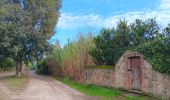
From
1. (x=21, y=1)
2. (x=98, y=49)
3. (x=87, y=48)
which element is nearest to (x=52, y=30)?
(x=21, y=1)

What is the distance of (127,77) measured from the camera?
20844mm

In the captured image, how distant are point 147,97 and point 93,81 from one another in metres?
8.28

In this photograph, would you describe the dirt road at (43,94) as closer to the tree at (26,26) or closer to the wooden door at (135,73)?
the wooden door at (135,73)

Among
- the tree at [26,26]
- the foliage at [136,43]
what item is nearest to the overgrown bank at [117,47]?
the foliage at [136,43]

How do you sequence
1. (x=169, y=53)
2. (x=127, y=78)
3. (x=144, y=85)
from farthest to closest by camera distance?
(x=127, y=78)
(x=144, y=85)
(x=169, y=53)

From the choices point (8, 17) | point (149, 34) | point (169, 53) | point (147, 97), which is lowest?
point (147, 97)

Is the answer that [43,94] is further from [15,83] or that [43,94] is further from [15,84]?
[15,83]

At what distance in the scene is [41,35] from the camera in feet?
112

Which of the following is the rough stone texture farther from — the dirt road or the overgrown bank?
the dirt road

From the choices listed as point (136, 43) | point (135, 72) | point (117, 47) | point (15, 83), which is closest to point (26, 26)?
point (15, 83)

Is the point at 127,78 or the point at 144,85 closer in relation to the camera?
the point at 144,85

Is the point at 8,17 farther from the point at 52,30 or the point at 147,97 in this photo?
the point at 147,97

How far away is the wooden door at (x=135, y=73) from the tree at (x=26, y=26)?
15.7 meters

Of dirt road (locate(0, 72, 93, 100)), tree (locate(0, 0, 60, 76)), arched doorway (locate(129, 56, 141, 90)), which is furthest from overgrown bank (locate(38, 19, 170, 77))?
dirt road (locate(0, 72, 93, 100))
